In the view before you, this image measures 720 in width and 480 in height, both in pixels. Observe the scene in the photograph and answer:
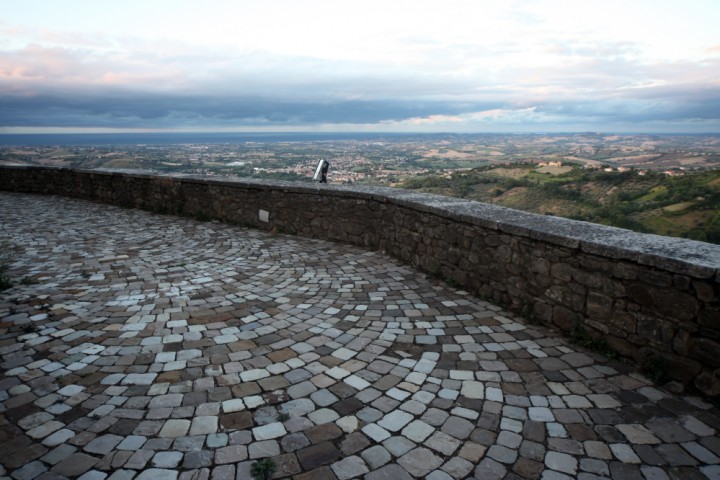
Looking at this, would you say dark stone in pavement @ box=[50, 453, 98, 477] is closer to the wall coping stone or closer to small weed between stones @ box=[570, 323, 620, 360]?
small weed between stones @ box=[570, 323, 620, 360]

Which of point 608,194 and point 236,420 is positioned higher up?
point 608,194

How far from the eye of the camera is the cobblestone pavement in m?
2.43

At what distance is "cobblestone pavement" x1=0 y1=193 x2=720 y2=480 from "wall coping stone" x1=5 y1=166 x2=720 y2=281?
0.97 m

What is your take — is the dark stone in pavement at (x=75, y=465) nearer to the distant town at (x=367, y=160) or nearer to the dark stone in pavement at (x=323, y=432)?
the dark stone in pavement at (x=323, y=432)

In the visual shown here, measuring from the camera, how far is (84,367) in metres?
3.41

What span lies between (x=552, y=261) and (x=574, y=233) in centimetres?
36

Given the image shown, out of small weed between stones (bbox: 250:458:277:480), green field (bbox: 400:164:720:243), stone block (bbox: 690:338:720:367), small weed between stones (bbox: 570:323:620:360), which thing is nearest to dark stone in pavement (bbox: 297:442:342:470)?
small weed between stones (bbox: 250:458:277:480)

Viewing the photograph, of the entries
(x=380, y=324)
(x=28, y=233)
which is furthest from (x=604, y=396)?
(x=28, y=233)

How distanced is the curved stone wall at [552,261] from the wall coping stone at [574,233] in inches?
0.4

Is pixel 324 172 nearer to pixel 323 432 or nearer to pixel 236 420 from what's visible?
pixel 236 420

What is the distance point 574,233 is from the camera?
4195 mm

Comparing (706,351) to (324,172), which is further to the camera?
(324,172)

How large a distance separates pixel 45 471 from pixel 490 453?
8.55 ft

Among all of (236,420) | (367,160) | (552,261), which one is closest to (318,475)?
(236,420)
